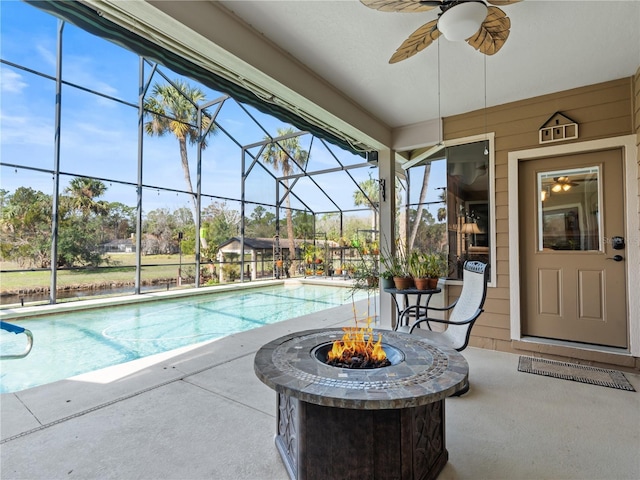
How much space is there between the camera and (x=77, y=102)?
6.80 metres

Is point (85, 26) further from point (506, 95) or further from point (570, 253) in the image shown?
point (570, 253)

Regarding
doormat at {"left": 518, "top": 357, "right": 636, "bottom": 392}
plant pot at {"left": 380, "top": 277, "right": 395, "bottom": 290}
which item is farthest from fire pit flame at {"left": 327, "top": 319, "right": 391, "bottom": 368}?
doormat at {"left": 518, "top": 357, "right": 636, "bottom": 392}

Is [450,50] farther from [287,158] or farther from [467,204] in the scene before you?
[287,158]

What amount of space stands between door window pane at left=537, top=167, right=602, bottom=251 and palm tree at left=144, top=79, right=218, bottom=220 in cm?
838

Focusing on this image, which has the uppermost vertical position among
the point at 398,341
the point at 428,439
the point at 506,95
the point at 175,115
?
the point at 175,115

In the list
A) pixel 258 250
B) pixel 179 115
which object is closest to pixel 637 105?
pixel 179 115

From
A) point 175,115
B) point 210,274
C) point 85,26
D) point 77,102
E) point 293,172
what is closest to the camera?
point 85,26

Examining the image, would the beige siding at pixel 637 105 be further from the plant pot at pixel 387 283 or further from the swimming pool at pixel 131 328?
the swimming pool at pixel 131 328

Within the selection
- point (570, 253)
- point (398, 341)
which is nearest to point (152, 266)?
point (398, 341)

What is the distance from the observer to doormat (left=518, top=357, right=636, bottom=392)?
2.72 m

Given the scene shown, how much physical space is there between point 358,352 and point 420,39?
2055 millimetres

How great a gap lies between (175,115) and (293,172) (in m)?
4.32

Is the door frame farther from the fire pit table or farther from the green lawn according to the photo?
the green lawn

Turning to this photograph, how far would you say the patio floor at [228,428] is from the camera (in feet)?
5.36
